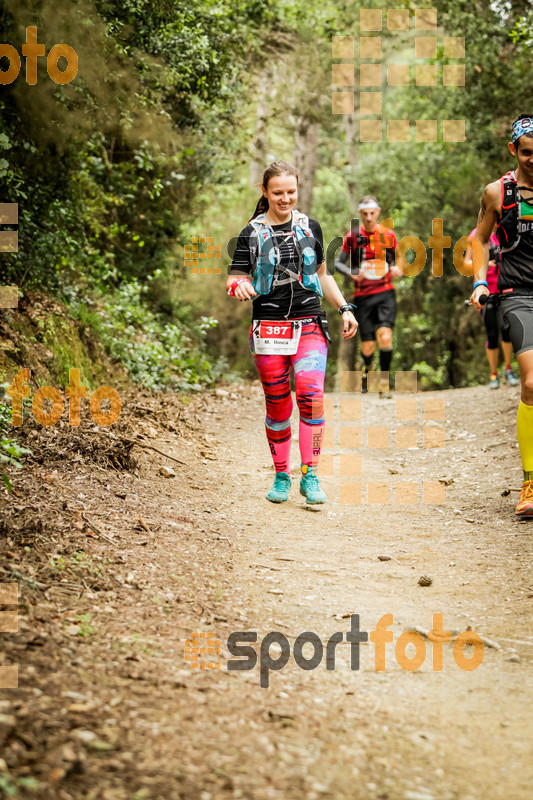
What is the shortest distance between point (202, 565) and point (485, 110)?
14.4 m

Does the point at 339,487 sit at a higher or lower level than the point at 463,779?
higher

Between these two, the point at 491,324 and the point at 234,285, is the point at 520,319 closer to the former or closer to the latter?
the point at 234,285

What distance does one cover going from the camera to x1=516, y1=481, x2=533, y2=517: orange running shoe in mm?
5238

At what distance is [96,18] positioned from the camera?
279 inches

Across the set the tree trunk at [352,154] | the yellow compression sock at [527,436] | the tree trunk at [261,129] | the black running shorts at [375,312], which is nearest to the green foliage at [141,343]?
the black running shorts at [375,312]

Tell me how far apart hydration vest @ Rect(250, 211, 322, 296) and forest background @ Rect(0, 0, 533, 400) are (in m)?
2.40

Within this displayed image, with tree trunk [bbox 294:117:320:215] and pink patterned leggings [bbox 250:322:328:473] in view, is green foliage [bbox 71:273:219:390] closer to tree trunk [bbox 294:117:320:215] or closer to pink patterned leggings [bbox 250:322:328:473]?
pink patterned leggings [bbox 250:322:328:473]

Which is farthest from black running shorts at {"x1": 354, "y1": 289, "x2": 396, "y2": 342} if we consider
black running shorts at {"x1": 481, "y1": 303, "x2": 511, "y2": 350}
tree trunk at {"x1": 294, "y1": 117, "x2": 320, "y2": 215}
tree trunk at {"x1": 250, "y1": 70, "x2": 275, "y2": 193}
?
tree trunk at {"x1": 294, "y1": 117, "x2": 320, "y2": 215}

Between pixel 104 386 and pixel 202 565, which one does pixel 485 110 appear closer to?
pixel 104 386

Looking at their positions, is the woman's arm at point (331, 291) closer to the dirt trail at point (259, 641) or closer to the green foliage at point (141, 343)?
the dirt trail at point (259, 641)

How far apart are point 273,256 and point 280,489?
1.73m

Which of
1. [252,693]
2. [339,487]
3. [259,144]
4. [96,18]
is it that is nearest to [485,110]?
[259,144]

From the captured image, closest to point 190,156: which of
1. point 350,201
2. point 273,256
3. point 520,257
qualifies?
point 273,256

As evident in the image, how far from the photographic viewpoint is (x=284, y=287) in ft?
17.7
